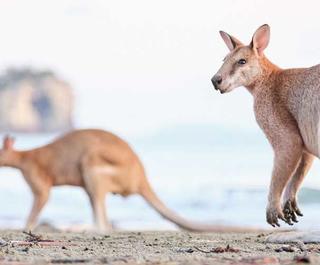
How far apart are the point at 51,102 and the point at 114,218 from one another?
11.0m

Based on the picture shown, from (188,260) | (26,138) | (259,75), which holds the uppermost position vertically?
(26,138)

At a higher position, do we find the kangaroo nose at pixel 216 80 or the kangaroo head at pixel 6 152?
the kangaroo head at pixel 6 152

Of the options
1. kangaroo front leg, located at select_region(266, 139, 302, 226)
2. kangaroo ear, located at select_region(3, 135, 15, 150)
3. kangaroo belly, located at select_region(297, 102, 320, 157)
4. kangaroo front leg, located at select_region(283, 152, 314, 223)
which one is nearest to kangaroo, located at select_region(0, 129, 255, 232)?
kangaroo ear, located at select_region(3, 135, 15, 150)

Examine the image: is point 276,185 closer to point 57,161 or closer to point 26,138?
point 57,161

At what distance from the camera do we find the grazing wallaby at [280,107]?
5957 mm

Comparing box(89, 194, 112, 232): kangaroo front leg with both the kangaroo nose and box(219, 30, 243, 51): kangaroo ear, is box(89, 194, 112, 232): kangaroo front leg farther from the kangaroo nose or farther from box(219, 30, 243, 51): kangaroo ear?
the kangaroo nose

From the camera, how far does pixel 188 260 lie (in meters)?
4.76

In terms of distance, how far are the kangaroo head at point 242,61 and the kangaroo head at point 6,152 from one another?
5418 millimetres

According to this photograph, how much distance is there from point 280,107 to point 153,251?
1.29 metres

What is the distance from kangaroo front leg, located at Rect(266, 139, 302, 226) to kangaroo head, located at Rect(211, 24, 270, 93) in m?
0.53

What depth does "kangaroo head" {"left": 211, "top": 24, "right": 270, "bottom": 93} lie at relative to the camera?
6.30 meters

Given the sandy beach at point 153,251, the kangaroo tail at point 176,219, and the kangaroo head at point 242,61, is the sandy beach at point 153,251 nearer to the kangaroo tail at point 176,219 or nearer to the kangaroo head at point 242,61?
the kangaroo head at point 242,61

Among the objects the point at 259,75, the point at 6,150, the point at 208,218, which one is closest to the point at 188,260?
the point at 259,75

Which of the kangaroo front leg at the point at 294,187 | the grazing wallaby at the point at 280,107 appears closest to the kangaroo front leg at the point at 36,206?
the grazing wallaby at the point at 280,107
